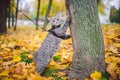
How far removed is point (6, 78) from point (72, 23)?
5.78 feet

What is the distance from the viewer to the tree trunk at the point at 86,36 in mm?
3838

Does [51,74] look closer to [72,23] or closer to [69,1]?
[72,23]

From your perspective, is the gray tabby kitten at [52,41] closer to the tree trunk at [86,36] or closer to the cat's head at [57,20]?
the cat's head at [57,20]

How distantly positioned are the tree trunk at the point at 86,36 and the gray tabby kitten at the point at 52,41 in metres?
0.43

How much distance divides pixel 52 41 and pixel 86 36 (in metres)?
0.86

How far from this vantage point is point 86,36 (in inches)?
152

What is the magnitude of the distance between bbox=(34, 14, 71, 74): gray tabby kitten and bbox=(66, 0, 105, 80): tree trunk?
1.40ft

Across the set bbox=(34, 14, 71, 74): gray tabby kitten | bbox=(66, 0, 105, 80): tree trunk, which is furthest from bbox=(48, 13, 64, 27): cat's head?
bbox=(66, 0, 105, 80): tree trunk

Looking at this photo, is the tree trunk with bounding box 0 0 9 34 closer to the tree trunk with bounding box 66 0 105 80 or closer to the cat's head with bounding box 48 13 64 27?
the cat's head with bounding box 48 13 64 27

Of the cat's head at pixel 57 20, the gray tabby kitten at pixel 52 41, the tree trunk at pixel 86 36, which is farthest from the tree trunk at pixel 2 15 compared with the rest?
the tree trunk at pixel 86 36

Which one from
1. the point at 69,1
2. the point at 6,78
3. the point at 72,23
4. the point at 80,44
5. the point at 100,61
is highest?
the point at 69,1

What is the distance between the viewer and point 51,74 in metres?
4.66

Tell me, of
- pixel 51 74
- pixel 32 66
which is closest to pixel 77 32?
pixel 51 74

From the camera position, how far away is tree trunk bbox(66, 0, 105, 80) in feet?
12.6
